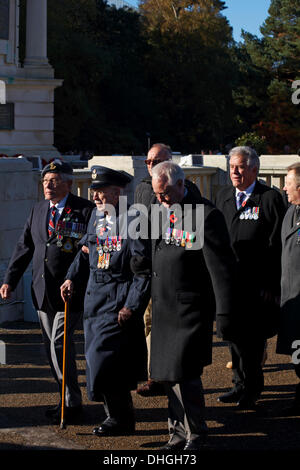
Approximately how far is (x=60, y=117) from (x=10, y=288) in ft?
138

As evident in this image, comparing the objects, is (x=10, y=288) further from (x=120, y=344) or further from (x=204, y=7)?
(x=204, y=7)

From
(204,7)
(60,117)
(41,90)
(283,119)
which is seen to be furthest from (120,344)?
(204,7)

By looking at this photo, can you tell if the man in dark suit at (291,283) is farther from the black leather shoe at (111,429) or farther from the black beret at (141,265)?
the black beret at (141,265)

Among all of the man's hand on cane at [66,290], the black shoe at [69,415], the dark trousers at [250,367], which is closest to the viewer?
the man's hand on cane at [66,290]

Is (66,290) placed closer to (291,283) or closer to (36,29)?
(291,283)

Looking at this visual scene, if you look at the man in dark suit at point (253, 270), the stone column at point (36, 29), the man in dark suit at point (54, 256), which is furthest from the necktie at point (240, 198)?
the stone column at point (36, 29)

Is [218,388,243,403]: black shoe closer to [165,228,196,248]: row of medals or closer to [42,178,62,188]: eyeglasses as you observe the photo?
[165,228,196,248]: row of medals

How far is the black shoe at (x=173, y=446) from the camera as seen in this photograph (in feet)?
19.3

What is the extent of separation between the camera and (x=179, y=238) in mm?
5910

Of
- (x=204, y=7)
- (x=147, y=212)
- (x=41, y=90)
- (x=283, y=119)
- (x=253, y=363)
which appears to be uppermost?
(x=204, y=7)

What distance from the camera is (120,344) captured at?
625 centimetres

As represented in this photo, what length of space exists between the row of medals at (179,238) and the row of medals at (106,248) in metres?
0.47

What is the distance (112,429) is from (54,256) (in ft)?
4.88

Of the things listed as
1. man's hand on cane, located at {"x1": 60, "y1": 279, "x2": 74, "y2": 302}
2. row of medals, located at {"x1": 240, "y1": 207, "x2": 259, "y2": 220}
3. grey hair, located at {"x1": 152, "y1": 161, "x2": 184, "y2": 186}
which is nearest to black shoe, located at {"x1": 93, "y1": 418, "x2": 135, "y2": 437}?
man's hand on cane, located at {"x1": 60, "y1": 279, "x2": 74, "y2": 302}
